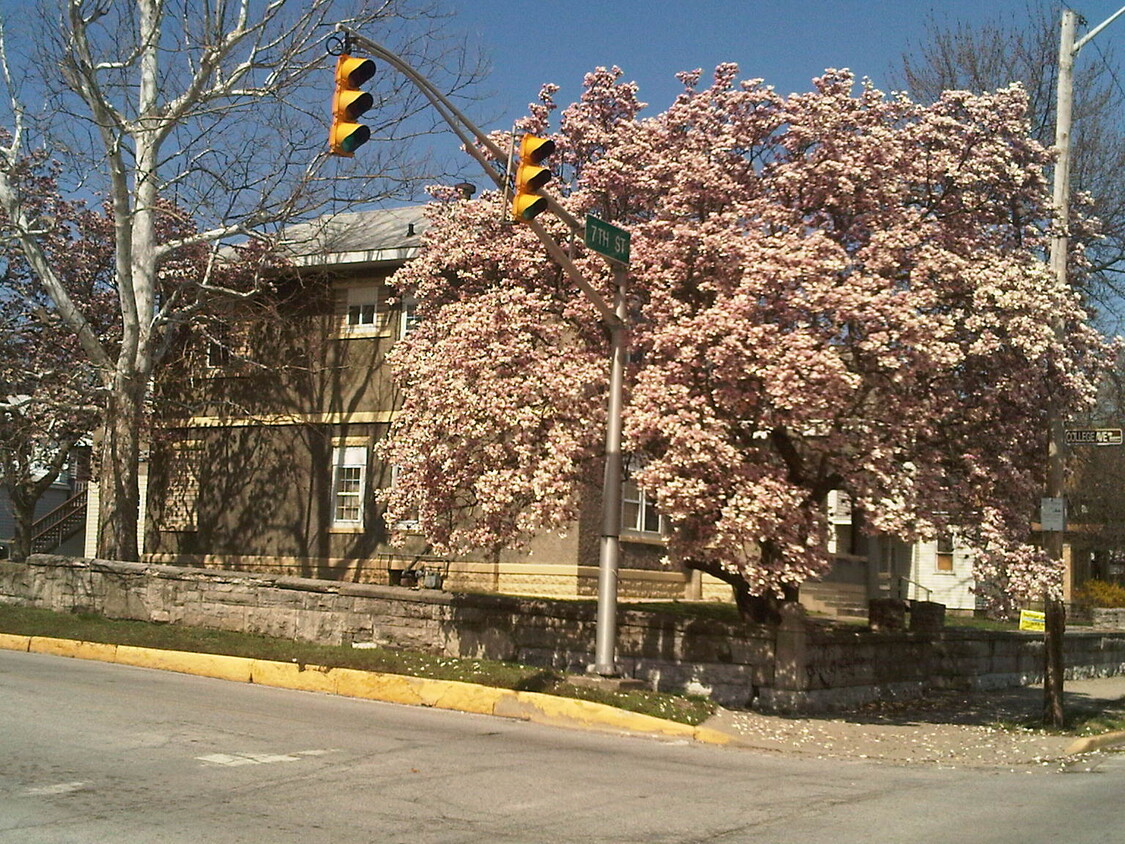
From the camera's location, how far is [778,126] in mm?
15172

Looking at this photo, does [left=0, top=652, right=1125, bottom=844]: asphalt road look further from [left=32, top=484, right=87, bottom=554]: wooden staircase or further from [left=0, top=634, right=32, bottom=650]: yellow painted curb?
[left=32, top=484, right=87, bottom=554]: wooden staircase

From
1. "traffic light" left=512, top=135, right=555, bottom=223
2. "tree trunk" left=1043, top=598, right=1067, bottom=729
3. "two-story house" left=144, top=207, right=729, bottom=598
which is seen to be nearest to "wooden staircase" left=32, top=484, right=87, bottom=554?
"two-story house" left=144, top=207, right=729, bottom=598

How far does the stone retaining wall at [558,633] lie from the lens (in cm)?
1566

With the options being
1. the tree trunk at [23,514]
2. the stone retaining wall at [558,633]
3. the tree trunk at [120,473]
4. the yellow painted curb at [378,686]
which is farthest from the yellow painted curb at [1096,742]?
the tree trunk at [23,514]

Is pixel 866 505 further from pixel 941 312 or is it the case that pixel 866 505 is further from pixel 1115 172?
pixel 1115 172

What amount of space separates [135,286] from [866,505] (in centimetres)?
1537

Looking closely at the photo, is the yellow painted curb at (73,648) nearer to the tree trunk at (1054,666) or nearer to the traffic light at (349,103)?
the traffic light at (349,103)

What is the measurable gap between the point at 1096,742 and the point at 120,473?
17.1 meters

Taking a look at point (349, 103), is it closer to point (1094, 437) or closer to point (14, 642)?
point (1094, 437)

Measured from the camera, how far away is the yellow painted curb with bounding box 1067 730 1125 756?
47.3 feet

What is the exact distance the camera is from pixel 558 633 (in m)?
17.1

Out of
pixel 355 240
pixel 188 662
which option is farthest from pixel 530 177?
pixel 355 240

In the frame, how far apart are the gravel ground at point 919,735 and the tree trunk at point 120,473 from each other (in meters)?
13.1

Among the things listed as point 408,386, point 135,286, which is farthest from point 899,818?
point 135,286
